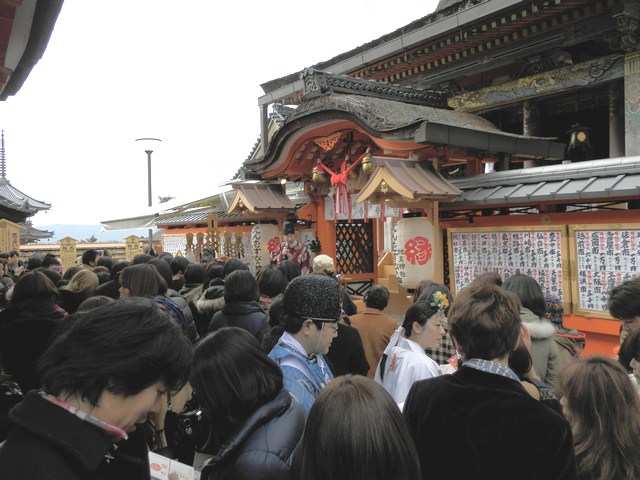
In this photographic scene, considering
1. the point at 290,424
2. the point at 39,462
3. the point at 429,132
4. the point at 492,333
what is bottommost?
the point at 290,424

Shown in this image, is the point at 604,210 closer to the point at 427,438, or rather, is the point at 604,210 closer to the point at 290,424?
the point at 427,438

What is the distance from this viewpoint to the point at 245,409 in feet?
6.22

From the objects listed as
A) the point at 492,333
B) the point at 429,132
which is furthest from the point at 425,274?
the point at 492,333

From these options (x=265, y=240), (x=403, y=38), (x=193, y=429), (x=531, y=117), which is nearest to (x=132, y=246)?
(x=265, y=240)

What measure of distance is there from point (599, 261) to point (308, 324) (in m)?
5.40

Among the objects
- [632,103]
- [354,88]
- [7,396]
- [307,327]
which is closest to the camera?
[307,327]

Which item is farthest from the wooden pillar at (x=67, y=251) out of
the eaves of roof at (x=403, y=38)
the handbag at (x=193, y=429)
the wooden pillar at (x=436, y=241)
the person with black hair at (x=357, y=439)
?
the person with black hair at (x=357, y=439)

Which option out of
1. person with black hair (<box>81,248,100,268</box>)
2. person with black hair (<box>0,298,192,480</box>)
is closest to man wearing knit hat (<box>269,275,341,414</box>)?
person with black hair (<box>0,298,192,480</box>)

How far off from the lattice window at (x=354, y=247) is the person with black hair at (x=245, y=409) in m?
9.97

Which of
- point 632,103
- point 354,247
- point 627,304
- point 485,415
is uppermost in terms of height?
point 632,103

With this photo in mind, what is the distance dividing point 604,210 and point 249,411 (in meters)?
6.27

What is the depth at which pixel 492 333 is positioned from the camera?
204 centimetres

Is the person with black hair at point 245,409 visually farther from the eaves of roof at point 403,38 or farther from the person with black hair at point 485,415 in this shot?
the eaves of roof at point 403,38

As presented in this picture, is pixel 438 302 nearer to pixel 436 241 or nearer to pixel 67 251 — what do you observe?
pixel 436 241
